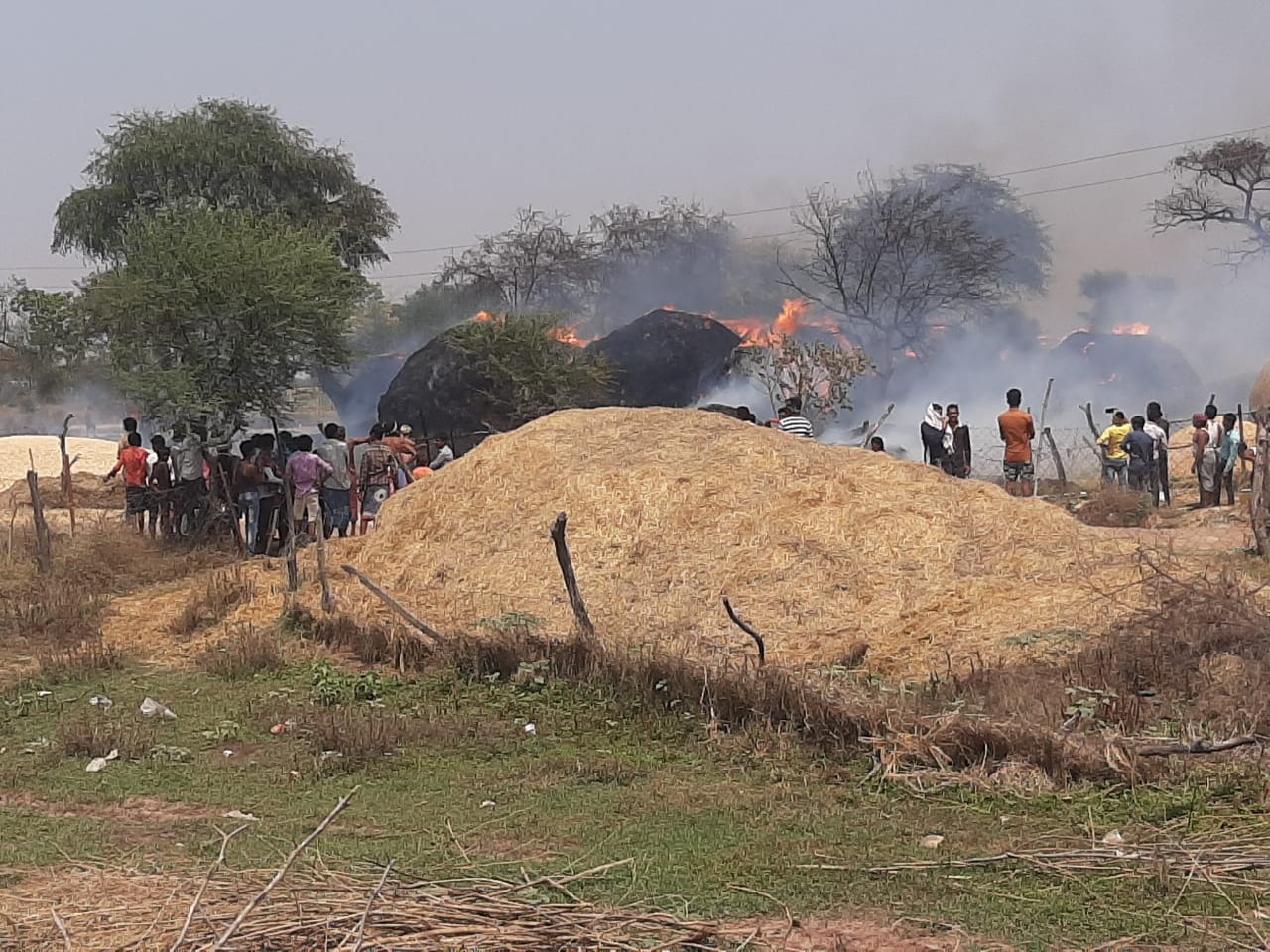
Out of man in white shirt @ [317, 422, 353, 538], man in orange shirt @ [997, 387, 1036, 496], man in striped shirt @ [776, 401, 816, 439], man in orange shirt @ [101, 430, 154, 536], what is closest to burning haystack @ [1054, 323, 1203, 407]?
man in orange shirt @ [997, 387, 1036, 496]

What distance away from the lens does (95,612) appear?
11.7 m

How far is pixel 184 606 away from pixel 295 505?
2.72 meters

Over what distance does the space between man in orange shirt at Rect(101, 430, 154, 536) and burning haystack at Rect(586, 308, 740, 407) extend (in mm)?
15888

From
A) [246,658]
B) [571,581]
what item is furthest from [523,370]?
[571,581]

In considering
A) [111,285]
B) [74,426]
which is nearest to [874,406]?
[111,285]

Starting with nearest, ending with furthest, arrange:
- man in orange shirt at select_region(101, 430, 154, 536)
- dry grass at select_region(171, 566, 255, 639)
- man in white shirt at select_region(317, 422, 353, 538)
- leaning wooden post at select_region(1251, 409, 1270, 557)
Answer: dry grass at select_region(171, 566, 255, 639), leaning wooden post at select_region(1251, 409, 1270, 557), man in white shirt at select_region(317, 422, 353, 538), man in orange shirt at select_region(101, 430, 154, 536)

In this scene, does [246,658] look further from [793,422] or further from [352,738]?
[793,422]

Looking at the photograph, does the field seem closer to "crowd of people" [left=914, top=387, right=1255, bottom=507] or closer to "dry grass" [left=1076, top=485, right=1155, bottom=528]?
"dry grass" [left=1076, top=485, right=1155, bottom=528]

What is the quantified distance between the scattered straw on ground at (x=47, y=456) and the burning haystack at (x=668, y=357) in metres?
10.7

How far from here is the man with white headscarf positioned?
17422 mm

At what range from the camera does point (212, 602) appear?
1145cm

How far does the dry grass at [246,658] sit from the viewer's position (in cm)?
946

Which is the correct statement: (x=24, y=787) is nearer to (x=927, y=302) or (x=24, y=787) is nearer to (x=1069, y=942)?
(x=1069, y=942)

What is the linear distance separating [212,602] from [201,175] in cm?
1990
